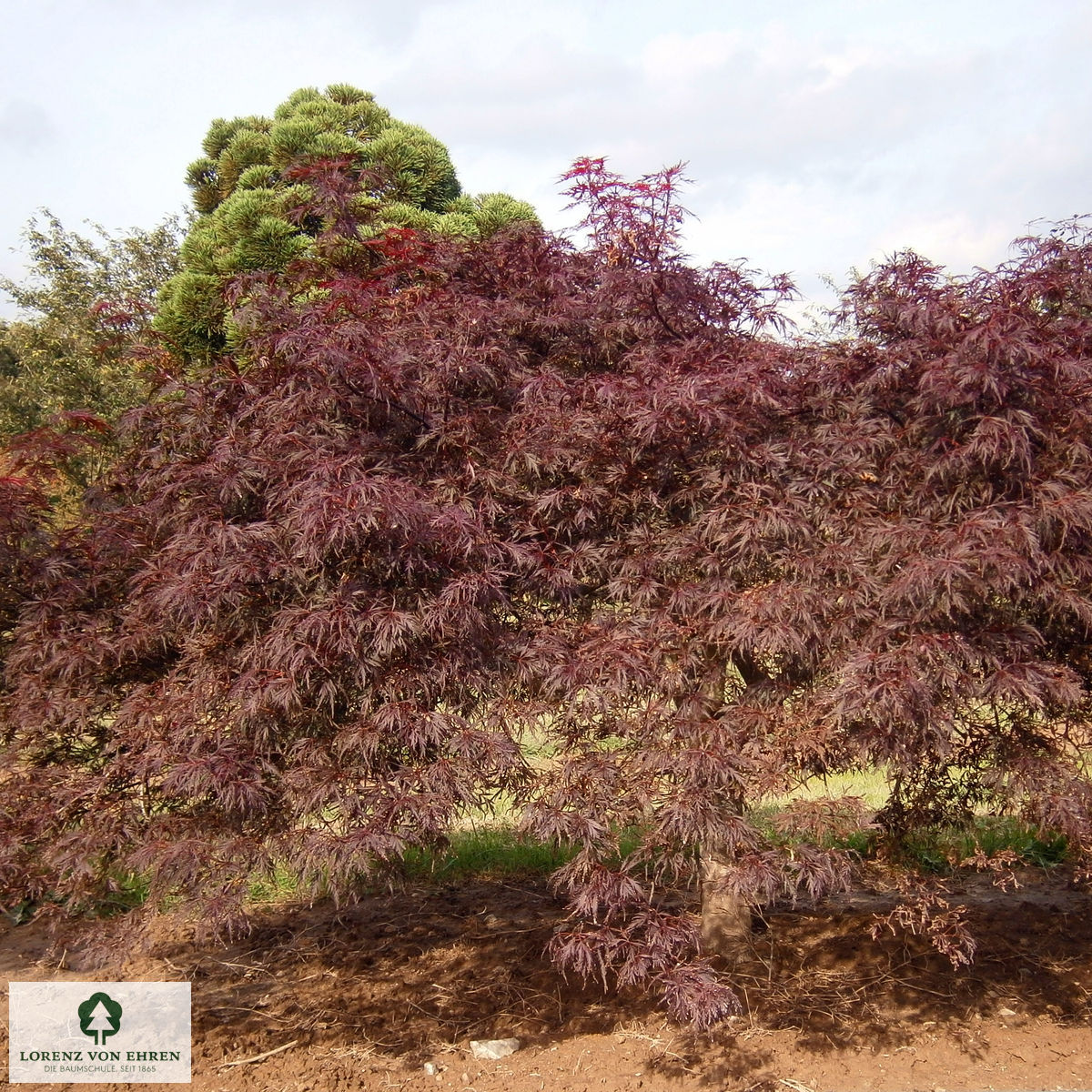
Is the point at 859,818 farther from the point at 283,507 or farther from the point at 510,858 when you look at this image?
the point at 510,858

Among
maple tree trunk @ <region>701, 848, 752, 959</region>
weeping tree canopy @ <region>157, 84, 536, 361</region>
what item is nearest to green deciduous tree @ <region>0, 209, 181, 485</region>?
weeping tree canopy @ <region>157, 84, 536, 361</region>

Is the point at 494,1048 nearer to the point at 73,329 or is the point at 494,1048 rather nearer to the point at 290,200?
the point at 290,200

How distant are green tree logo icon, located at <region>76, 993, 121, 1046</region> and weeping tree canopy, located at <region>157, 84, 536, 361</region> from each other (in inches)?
204

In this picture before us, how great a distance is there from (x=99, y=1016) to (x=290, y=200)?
20.1 feet

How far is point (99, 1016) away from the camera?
407cm

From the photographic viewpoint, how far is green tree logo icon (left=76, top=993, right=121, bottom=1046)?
3982 mm

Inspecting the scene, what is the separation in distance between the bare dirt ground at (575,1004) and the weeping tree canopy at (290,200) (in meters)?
5.00

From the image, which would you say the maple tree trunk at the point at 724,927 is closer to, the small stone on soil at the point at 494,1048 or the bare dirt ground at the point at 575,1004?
the bare dirt ground at the point at 575,1004

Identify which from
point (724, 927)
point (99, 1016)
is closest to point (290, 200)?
point (99, 1016)

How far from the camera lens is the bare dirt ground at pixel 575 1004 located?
3.64m

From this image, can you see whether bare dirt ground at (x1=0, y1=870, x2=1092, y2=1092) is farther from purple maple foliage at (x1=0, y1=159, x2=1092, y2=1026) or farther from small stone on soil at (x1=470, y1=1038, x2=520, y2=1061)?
purple maple foliage at (x1=0, y1=159, x2=1092, y2=1026)

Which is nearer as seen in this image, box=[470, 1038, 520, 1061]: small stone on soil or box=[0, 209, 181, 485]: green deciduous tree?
box=[470, 1038, 520, 1061]: small stone on soil

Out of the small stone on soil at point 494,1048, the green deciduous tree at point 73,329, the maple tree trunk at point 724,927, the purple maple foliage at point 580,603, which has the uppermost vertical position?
the green deciduous tree at point 73,329

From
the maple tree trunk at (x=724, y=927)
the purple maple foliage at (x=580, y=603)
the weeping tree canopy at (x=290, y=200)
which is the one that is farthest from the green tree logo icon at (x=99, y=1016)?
the weeping tree canopy at (x=290, y=200)
